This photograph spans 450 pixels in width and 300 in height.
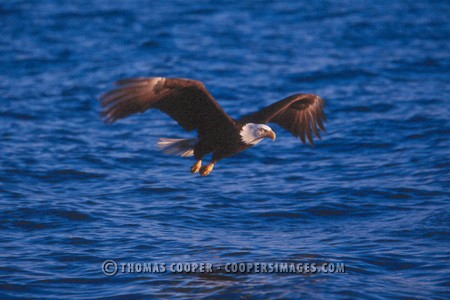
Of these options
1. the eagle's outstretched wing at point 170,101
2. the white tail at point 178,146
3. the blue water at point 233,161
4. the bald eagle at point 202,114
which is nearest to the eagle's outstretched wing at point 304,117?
the bald eagle at point 202,114

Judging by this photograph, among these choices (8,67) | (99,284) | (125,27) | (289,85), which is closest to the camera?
(99,284)

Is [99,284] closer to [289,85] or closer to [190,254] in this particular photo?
[190,254]

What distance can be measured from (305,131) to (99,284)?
3.12m

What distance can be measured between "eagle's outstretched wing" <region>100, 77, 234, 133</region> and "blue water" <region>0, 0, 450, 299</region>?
113 cm

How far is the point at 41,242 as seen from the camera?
24.5 ft

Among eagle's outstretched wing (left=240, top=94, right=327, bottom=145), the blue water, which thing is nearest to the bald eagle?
eagle's outstretched wing (left=240, top=94, right=327, bottom=145)

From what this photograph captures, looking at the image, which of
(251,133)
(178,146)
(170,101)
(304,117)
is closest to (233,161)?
(304,117)

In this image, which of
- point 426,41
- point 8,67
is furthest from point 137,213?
point 426,41

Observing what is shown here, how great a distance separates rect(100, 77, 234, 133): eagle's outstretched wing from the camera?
21.5 feet

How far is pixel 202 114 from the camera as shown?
7316 millimetres

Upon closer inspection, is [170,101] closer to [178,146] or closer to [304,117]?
[178,146]

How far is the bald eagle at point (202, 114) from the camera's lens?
6.63 m

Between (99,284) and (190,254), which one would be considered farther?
(190,254)

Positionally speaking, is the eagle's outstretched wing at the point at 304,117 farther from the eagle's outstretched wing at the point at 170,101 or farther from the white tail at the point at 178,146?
the eagle's outstretched wing at the point at 170,101
